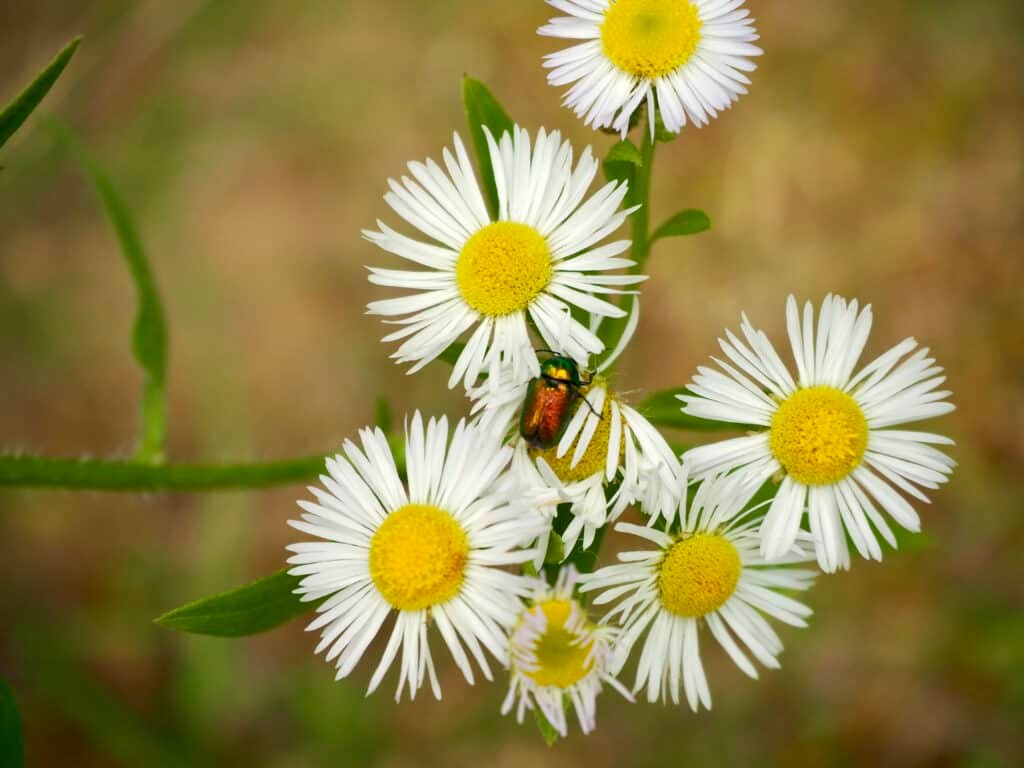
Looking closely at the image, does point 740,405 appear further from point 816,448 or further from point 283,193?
point 283,193

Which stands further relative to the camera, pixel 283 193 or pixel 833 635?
pixel 283 193

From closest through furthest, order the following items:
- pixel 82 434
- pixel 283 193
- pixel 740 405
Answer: pixel 740 405, pixel 82 434, pixel 283 193

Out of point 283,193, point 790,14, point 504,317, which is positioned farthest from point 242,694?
point 790,14

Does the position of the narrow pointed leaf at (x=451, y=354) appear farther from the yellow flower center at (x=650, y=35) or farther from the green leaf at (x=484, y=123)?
the yellow flower center at (x=650, y=35)

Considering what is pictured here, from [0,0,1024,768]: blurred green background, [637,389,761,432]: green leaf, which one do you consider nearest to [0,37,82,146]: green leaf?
[637,389,761,432]: green leaf

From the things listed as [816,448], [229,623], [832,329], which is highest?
[832,329]

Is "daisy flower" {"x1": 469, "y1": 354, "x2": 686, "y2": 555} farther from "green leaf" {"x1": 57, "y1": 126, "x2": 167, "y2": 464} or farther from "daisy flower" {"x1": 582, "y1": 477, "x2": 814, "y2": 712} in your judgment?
"green leaf" {"x1": 57, "y1": 126, "x2": 167, "y2": 464}

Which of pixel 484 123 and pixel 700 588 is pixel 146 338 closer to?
pixel 484 123
